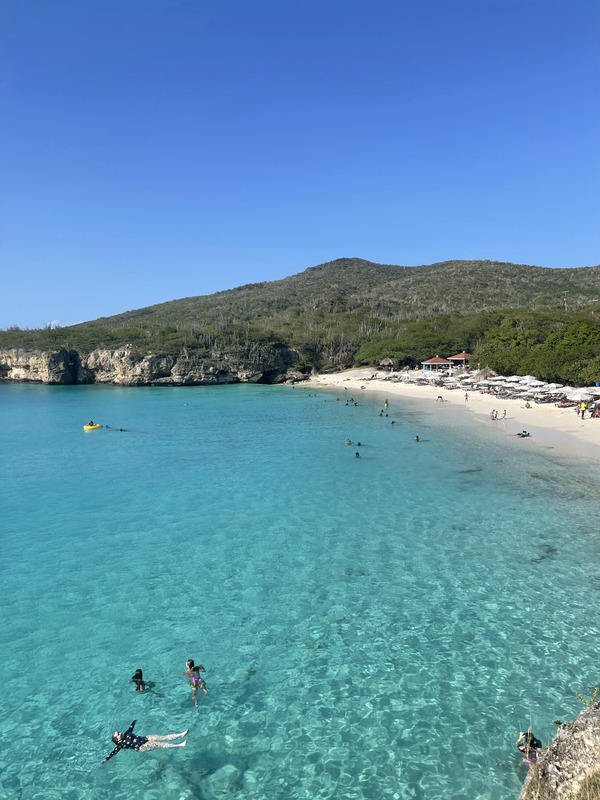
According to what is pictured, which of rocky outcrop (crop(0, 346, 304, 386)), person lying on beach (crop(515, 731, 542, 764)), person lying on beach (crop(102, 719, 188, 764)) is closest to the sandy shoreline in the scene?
person lying on beach (crop(515, 731, 542, 764))

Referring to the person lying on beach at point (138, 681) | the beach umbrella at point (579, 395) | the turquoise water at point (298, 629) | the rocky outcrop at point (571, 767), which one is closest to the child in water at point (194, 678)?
the turquoise water at point (298, 629)

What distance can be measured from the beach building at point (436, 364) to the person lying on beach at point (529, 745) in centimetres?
8908

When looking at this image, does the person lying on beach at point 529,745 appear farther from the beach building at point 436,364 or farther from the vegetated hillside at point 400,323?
the beach building at point 436,364

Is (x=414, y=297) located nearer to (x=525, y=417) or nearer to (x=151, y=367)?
(x=151, y=367)

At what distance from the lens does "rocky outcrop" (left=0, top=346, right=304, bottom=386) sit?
348 feet

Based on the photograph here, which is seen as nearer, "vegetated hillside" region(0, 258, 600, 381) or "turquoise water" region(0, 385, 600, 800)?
"turquoise water" region(0, 385, 600, 800)

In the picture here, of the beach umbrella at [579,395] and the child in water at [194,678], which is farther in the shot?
the beach umbrella at [579,395]

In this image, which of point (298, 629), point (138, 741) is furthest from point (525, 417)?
point (138, 741)

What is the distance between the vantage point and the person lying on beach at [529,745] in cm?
723

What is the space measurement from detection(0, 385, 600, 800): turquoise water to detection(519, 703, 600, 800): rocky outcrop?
5.07ft

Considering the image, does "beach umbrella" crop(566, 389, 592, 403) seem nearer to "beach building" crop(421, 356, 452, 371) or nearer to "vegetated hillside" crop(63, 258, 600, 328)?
"beach building" crop(421, 356, 452, 371)

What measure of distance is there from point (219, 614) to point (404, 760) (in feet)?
19.0

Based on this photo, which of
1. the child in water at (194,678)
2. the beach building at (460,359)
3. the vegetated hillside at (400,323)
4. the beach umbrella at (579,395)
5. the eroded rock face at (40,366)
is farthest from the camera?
the eroded rock face at (40,366)

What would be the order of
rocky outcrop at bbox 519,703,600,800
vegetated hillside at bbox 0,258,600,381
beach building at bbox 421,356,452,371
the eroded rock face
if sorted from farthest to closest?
the eroded rock face → beach building at bbox 421,356,452,371 → vegetated hillside at bbox 0,258,600,381 → rocky outcrop at bbox 519,703,600,800
